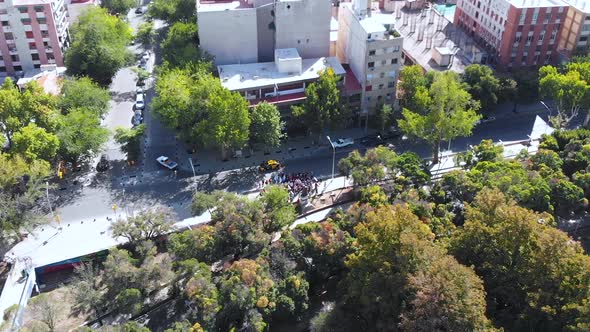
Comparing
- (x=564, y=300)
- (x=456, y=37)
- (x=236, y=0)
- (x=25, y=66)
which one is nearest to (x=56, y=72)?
(x=25, y=66)

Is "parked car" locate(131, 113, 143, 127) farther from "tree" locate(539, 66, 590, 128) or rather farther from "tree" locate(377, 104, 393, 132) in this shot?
"tree" locate(539, 66, 590, 128)

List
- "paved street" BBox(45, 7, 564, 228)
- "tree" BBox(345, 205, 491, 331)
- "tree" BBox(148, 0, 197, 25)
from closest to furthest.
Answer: "tree" BBox(345, 205, 491, 331)
"paved street" BBox(45, 7, 564, 228)
"tree" BBox(148, 0, 197, 25)

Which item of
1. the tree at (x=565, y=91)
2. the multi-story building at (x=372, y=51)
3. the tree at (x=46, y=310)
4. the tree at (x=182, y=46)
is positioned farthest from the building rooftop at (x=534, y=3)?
the tree at (x=46, y=310)

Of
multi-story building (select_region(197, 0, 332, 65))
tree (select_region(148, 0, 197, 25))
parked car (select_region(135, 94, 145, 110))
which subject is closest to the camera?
multi-story building (select_region(197, 0, 332, 65))

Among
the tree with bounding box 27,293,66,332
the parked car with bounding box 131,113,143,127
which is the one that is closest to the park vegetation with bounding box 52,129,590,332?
the tree with bounding box 27,293,66,332

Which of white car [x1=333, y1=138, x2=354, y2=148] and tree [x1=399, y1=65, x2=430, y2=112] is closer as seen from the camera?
tree [x1=399, y1=65, x2=430, y2=112]

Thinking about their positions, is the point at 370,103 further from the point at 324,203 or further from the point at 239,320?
the point at 239,320

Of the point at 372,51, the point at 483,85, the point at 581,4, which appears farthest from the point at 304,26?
the point at 581,4

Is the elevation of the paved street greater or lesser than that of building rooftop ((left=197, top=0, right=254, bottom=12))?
lesser
